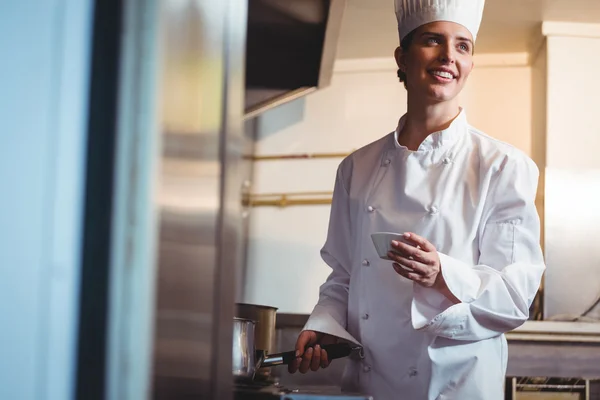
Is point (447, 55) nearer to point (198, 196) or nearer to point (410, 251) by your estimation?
point (410, 251)

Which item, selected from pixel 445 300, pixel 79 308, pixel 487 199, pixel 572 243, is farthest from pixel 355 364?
pixel 572 243

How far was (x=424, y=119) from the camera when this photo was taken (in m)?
2.06

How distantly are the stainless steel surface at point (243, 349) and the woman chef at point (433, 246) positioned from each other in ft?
1.01

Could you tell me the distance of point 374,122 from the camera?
17.6ft

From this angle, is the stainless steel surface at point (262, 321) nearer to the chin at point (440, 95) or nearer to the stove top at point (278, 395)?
the chin at point (440, 95)

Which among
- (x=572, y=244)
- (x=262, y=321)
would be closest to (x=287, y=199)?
(x=572, y=244)

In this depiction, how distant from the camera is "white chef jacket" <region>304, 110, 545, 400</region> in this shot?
1.77 metres

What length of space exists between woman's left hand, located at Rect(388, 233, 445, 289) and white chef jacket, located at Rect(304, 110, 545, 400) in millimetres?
25

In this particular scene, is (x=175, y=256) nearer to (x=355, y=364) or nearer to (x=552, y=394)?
(x=355, y=364)

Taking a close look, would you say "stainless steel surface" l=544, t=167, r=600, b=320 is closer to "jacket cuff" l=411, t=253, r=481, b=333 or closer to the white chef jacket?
the white chef jacket

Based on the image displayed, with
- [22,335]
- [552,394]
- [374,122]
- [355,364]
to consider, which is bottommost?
[552,394]

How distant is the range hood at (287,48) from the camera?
3.01 meters

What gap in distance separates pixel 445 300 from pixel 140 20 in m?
1.26

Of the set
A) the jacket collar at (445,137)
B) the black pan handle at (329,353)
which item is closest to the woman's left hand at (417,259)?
the black pan handle at (329,353)
